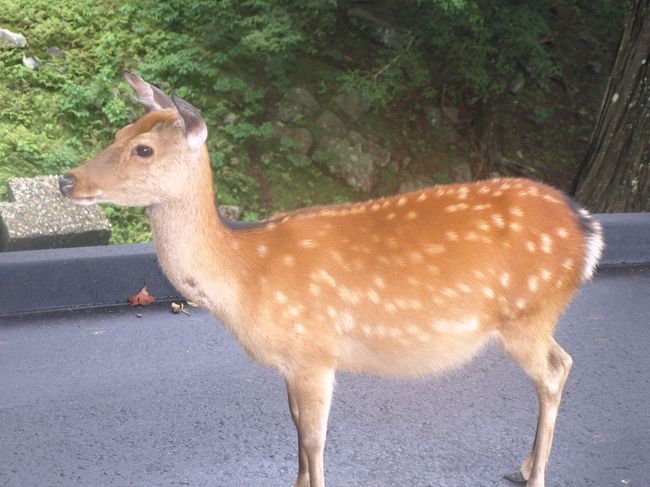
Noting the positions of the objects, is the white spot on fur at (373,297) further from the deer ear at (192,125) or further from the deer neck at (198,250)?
the deer ear at (192,125)

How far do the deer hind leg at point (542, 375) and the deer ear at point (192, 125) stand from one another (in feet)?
5.07

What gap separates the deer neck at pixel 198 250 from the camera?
3260 millimetres

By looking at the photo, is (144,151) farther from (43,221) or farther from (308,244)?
(43,221)

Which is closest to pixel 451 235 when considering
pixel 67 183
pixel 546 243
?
pixel 546 243

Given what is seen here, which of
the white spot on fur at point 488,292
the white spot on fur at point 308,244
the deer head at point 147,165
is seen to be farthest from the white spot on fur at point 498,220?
the deer head at point 147,165

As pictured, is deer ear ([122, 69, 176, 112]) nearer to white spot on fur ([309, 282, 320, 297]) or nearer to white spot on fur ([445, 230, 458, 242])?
white spot on fur ([309, 282, 320, 297])

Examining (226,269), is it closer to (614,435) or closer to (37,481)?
→ (37,481)

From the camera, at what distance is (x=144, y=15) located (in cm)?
858

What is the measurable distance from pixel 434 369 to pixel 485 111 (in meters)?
6.22

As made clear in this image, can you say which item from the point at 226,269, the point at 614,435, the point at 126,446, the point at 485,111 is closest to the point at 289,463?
the point at 126,446

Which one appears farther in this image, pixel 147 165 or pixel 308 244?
pixel 308 244

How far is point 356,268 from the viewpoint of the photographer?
3434 millimetres

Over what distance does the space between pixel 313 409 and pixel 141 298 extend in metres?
2.67

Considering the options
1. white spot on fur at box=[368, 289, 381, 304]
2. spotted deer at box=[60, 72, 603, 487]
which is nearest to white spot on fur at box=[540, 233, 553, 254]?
spotted deer at box=[60, 72, 603, 487]
